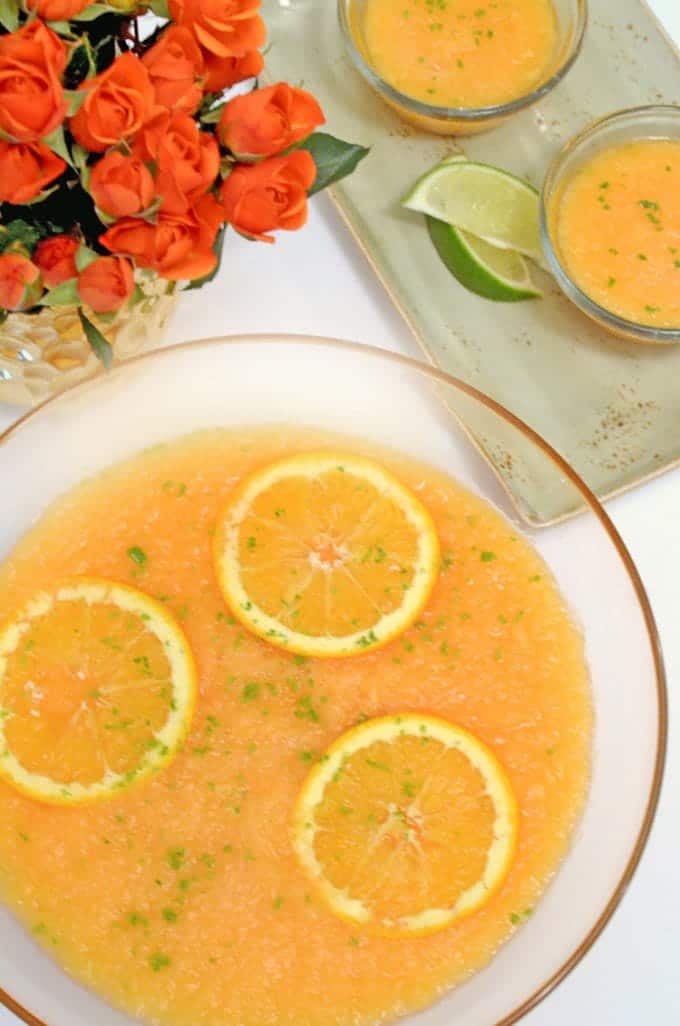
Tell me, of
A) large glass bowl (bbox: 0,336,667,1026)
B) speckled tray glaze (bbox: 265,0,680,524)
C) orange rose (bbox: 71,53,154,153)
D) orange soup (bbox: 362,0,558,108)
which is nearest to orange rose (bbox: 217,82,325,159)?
orange rose (bbox: 71,53,154,153)

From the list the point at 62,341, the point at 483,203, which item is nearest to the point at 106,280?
the point at 62,341

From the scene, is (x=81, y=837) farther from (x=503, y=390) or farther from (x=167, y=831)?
(x=503, y=390)

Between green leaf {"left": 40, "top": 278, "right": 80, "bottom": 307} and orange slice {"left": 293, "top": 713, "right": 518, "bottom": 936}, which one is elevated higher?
green leaf {"left": 40, "top": 278, "right": 80, "bottom": 307}

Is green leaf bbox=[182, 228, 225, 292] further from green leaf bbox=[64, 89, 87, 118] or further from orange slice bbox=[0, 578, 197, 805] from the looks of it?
orange slice bbox=[0, 578, 197, 805]

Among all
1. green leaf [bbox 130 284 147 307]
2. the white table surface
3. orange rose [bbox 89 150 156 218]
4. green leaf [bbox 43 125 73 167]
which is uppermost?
green leaf [bbox 43 125 73 167]

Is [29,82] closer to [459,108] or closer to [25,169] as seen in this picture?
[25,169]

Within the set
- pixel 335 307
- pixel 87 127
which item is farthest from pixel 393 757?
pixel 87 127

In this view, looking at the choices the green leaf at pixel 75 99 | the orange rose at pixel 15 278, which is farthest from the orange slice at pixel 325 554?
the green leaf at pixel 75 99
